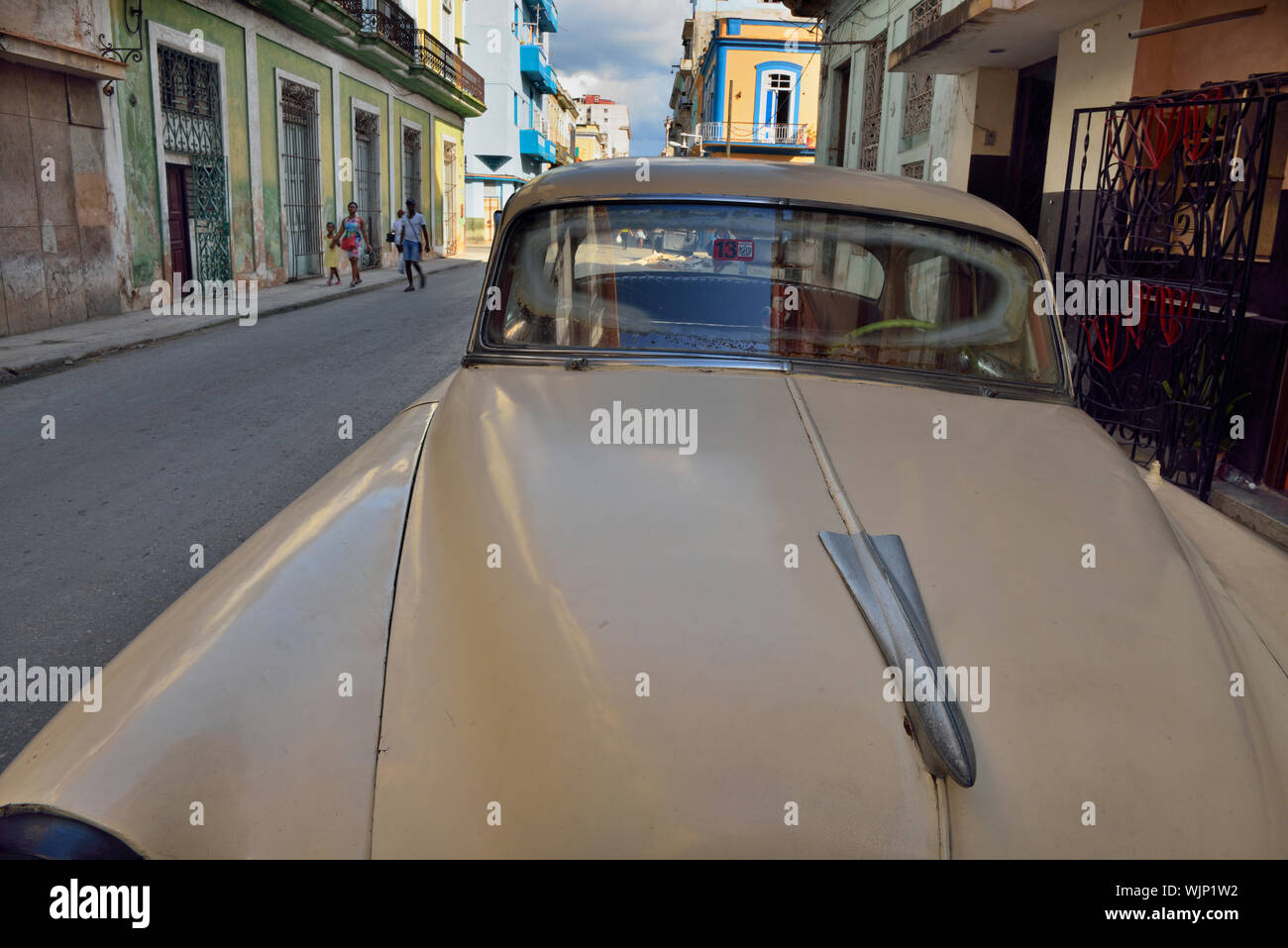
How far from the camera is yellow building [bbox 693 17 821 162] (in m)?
44.4

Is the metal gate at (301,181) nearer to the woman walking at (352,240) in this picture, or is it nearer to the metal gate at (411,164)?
the woman walking at (352,240)

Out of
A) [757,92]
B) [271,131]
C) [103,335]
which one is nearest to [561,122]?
[757,92]

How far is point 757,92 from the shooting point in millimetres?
45688

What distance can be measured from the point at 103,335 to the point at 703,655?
1162 cm

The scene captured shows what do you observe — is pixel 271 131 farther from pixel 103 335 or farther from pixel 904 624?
pixel 904 624

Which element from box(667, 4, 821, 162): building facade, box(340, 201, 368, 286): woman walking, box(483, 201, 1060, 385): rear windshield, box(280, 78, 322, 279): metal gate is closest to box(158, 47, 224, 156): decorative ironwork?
box(340, 201, 368, 286): woman walking

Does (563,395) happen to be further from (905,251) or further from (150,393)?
(150,393)

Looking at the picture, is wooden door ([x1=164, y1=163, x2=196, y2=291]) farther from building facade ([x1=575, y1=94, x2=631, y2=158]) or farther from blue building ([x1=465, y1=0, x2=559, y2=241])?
building facade ([x1=575, y1=94, x2=631, y2=158])

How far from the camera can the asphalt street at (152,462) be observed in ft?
11.9

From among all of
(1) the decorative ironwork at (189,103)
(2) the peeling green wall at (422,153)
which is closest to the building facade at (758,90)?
(2) the peeling green wall at (422,153)

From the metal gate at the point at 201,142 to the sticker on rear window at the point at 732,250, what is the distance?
46.4 feet

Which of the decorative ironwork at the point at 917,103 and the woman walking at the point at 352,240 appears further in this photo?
the woman walking at the point at 352,240

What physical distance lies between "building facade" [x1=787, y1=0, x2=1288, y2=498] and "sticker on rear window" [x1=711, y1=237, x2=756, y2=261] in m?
2.07
